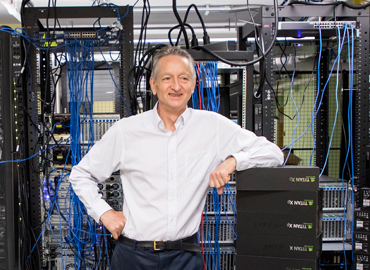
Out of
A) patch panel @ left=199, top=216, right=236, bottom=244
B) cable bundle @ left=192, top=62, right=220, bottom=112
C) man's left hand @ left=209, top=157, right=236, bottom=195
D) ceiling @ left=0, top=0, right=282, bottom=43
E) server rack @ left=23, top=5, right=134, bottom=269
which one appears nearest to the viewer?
man's left hand @ left=209, top=157, right=236, bottom=195

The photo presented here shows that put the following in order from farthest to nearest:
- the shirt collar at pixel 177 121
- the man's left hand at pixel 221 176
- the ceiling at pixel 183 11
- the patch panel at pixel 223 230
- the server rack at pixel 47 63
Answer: the ceiling at pixel 183 11 → the patch panel at pixel 223 230 → the server rack at pixel 47 63 → the shirt collar at pixel 177 121 → the man's left hand at pixel 221 176

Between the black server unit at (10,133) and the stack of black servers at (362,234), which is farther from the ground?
the black server unit at (10,133)

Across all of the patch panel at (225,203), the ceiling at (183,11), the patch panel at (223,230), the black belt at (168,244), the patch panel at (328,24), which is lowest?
the patch panel at (223,230)

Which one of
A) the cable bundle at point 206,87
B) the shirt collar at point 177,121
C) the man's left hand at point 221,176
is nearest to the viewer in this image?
the man's left hand at point 221,176

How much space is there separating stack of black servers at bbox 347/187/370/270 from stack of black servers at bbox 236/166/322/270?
86 centimetres

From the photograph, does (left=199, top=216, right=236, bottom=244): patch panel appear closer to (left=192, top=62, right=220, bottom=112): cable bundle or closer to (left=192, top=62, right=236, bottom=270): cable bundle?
(left=192, top=62, right=236, bottom=270): cable bundle

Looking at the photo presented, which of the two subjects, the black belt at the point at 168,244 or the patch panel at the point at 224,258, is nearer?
the black belt at the point at 168,244

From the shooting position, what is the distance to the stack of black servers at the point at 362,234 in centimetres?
193

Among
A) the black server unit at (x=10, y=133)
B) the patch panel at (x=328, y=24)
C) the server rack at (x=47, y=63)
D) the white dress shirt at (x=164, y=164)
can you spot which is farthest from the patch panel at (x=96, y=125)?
the patch panel at (x=328, y=24)

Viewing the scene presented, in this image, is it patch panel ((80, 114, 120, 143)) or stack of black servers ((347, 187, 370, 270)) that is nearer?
stack of black servers ((347, 187, 370, 270))

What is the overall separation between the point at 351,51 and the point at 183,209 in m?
1.73

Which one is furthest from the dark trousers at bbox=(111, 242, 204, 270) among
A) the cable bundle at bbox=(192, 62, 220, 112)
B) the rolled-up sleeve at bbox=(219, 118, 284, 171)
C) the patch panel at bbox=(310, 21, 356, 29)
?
the patch panel at bbox=(310, 21, 356, 29)

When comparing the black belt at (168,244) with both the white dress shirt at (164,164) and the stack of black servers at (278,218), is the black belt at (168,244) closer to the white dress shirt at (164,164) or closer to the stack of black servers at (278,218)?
the white dress shirt at (164,164)

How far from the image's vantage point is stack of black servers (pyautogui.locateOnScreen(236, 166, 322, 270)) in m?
1.27
